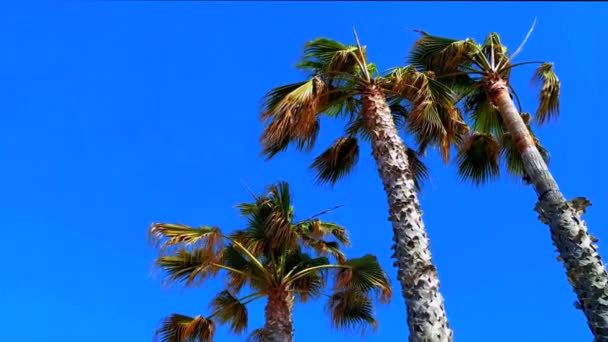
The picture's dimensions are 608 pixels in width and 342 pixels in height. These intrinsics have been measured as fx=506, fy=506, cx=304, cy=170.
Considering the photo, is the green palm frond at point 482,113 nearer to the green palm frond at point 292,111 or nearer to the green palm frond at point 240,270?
the green palm frond at point 292,111

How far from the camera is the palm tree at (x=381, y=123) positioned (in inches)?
266

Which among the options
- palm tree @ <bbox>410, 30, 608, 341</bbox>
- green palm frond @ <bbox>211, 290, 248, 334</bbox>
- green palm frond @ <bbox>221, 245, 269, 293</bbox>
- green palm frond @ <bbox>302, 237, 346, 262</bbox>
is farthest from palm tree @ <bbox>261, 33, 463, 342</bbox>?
green palm frond @ <bbox>211, 290, 248, 334</bbox>

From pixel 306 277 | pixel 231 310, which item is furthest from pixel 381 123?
pixel 231 310

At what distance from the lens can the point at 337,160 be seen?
10.8 metres

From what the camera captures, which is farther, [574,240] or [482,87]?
[482,87]

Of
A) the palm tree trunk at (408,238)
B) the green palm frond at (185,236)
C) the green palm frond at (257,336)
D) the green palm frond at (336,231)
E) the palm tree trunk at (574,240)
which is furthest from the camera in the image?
the green palm frond at (336,231)

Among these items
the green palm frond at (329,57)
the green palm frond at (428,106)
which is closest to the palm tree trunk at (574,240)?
the green palm frond at (428,106)

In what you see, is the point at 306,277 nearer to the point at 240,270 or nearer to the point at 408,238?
the point at 240,270

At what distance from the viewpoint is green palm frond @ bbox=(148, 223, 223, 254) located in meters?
8.23

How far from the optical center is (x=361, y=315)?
1073cm

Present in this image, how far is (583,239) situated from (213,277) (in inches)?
242

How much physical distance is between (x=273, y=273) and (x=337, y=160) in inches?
Result: 107

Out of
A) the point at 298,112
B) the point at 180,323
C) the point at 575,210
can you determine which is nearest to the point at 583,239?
the point at 575,210

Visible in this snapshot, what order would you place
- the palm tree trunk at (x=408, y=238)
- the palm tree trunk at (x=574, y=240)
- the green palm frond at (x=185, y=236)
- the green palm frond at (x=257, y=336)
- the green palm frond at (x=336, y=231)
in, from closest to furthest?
the palm tree trunk at (x=408, y=238) → the palm tree trunk at (x=574, y=240) → the green palm frond at (x=185, y=236) → the green palm frond at (x=257, y=336) → the green palm frond at (x=336, y=231)
